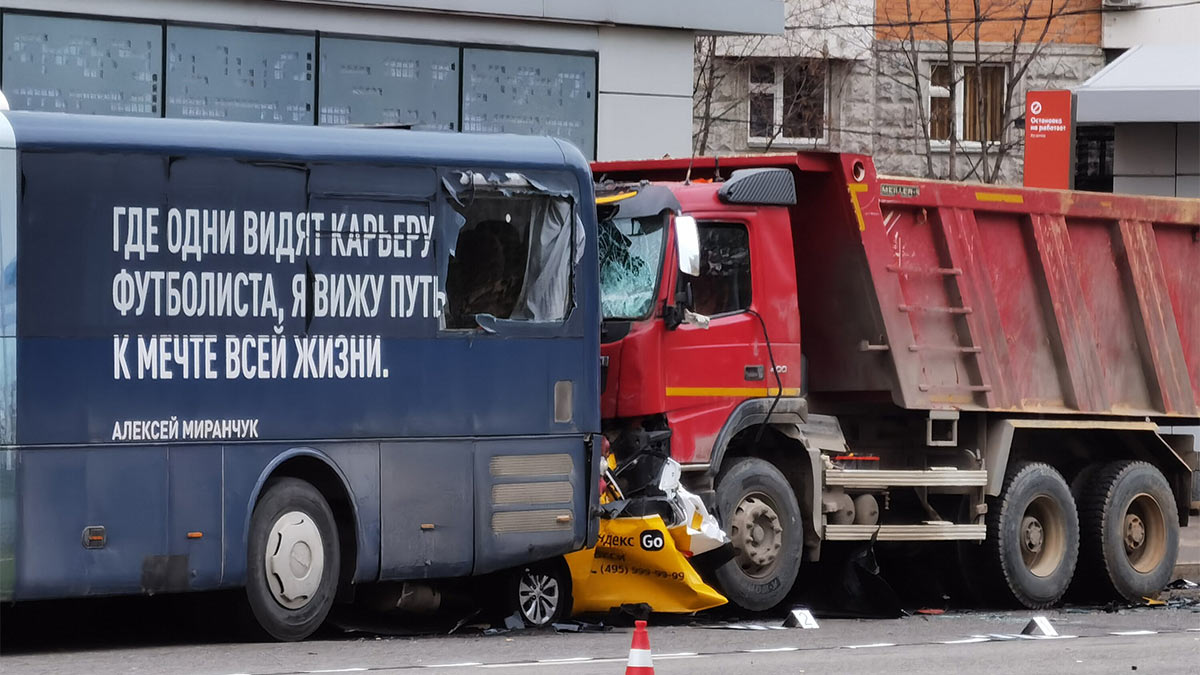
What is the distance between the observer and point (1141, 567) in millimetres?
16891

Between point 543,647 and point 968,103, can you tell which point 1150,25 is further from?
point 543,647

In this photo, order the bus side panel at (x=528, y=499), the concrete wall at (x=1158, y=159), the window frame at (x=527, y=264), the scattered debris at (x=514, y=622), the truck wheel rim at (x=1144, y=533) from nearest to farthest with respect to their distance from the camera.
Answer: the window frame at (x=527, y=264), the bus side panel at (x=528, y=499), the scattered debris at (x=514, y=622), the truck wheel rim at (x=1144, y=533), the concrete wall at (x=1158, y=159)

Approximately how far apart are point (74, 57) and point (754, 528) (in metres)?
8.09

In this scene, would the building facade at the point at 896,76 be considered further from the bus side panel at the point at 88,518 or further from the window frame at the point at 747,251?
the bus side panel at the point at 88,518

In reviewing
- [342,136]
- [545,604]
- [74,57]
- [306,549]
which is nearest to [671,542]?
[545,604]

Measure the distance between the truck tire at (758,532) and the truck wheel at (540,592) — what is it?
117 cm

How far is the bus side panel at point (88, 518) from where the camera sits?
11.1m

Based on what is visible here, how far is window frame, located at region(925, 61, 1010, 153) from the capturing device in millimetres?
31031

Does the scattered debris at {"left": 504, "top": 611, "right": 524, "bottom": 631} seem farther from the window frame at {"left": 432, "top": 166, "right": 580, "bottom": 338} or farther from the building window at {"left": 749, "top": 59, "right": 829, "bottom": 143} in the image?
the building window at {"left": 749, "top": 59, "right": 829, "bottom": 143}

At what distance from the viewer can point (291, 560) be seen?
12141mm

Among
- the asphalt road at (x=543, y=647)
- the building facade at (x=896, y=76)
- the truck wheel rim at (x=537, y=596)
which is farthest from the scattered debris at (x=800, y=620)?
the building facade at (x=896, y=76)

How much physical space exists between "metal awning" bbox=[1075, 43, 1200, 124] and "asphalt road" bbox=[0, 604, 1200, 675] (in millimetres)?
11566

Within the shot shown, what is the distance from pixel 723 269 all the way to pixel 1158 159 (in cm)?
1311

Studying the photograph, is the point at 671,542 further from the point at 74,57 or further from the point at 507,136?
the point at 74,57
